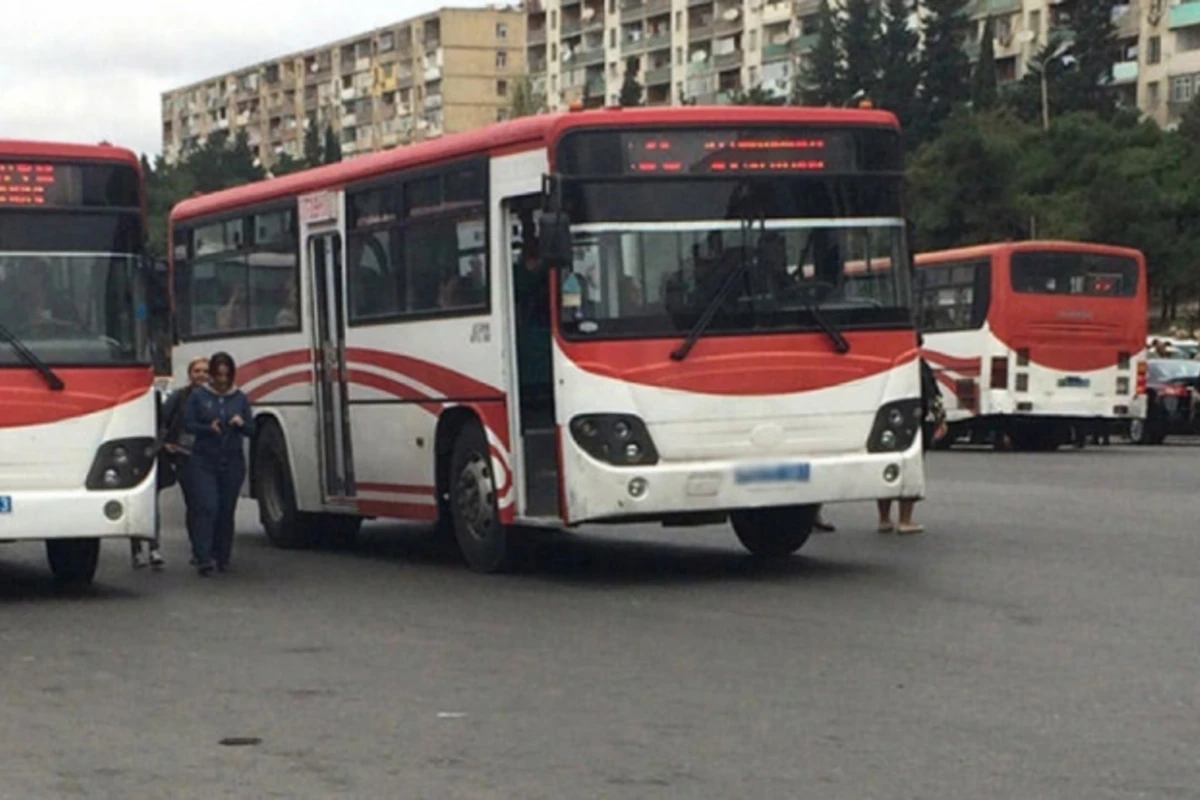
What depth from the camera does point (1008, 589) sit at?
1524 centimetres

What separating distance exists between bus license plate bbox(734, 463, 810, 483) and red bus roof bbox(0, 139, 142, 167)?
438 cm

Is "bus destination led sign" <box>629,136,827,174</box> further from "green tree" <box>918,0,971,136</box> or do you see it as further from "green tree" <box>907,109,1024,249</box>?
"green tree" <box>918,0,971,136</box>

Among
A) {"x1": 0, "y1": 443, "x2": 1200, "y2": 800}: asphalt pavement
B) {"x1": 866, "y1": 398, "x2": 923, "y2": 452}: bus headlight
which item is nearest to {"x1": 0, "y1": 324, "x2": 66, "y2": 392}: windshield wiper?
{"x1": 0, "y1": 443, "x2": 1200, "y2": 800}: asphalt pavement

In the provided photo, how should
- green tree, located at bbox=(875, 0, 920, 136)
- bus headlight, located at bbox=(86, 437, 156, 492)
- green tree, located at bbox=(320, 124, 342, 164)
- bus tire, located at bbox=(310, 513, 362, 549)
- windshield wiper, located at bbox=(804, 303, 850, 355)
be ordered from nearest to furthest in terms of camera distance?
1. bus headlight, located at bbox=(86, 437, 156, 492)
2. windshield wiper, located at bbox=(804, 303, 850, 355)
3. bus tire, located at bbox=(310, 513, 362, 549)
4. green tree, located at bbox=(875, 0, 920, 136)
5. green tree, located at bbox=(320, 124, 342, 164)

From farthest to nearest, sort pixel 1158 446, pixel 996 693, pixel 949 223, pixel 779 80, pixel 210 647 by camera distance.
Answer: pixel 779 80 < pixel 949 223 < pixel 1158 446 < pixel 210 647 < pixel 996 693

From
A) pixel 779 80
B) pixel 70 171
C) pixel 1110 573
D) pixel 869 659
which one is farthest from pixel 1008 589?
pixel 779 80

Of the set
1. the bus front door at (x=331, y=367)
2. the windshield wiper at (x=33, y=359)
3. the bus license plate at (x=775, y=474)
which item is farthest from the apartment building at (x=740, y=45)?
the windshield wiper at (x=33, y=359)

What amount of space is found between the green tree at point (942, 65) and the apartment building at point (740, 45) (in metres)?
2.84

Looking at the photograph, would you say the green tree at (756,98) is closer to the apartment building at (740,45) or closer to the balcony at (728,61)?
the apartment building at (740,45)

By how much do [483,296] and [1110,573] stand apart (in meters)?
4.50

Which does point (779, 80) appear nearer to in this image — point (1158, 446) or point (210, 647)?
point (1158, 446)

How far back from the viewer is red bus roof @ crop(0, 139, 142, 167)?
15.6 metres

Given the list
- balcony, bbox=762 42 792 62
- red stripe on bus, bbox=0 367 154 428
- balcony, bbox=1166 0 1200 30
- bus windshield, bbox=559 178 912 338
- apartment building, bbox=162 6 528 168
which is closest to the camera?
red stripe on bus, bbox=0 367 154 428

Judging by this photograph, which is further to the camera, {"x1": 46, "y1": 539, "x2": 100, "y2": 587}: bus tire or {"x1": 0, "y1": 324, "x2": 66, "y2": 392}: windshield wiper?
{"x1": 46, "y1": 539, "x2": 100, "y2": 587}: bus tire
